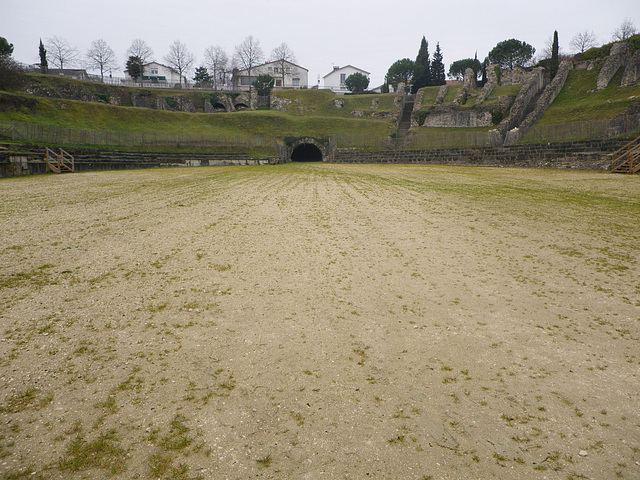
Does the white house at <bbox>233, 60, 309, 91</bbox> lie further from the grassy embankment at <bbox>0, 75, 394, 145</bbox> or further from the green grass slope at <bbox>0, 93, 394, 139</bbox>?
the green grass slope at <bbox>0, 93, 394, 139</bbox>

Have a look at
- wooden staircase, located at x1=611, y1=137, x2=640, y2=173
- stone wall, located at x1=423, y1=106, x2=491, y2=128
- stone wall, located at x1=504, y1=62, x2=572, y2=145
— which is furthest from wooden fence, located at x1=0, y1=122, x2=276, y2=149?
wooden staircase, located at x1=611, y1=137, x2=640, y2=173

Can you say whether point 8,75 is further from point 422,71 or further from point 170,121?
point 422,71

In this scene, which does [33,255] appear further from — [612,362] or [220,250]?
[612,362]

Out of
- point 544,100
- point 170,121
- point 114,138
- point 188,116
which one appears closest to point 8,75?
point 114,138

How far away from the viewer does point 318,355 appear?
327 cm

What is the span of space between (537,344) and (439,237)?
12.7 ft

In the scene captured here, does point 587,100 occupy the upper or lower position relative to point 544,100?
lower

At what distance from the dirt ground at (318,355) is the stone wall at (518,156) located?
19.3 m

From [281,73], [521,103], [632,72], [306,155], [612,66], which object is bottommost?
[306,155]

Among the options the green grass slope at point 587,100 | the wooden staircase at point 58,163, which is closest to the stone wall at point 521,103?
the green grass slope at point 587,100

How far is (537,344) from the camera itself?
342 cm

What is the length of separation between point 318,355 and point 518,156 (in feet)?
92.7

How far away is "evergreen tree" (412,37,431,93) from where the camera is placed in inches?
2675

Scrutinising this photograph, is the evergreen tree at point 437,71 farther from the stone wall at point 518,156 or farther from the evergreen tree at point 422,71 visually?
the stone wall at point 518,156
